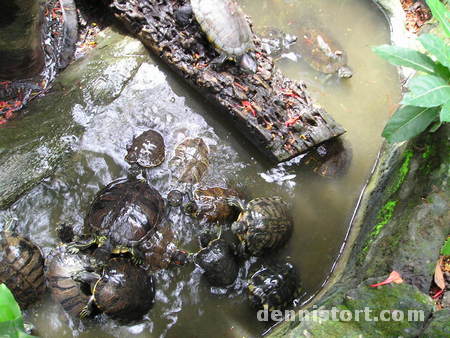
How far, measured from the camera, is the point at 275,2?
6.19 metres

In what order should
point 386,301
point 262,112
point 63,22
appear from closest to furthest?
point 386,301, point 262,112, point 63,22

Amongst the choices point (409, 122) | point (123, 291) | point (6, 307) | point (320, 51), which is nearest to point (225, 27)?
point (320, 51)

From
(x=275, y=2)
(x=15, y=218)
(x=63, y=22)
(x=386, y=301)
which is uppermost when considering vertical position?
(x=275, y=2)

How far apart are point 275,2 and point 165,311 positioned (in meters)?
5.25

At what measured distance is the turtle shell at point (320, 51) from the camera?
552 centimetres

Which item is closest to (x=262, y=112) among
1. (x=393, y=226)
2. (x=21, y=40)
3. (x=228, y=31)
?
(x=228, y=31)

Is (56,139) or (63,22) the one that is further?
(63,22)

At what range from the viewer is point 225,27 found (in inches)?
196

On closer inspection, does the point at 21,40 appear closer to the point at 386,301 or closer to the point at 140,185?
the point at 140,185

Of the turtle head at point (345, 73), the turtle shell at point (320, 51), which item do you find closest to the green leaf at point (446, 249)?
the turtle head at point (345, 73)

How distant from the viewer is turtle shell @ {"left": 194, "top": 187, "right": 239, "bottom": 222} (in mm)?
4148

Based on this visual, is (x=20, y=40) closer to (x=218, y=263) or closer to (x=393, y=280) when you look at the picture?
(x=218, y=263)

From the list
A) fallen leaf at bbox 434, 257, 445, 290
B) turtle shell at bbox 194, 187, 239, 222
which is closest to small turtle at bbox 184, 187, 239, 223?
turtle shell at bbox 194, 187, 239, 222

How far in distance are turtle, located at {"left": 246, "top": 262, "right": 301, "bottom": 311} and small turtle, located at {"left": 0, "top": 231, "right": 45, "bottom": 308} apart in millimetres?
2219
